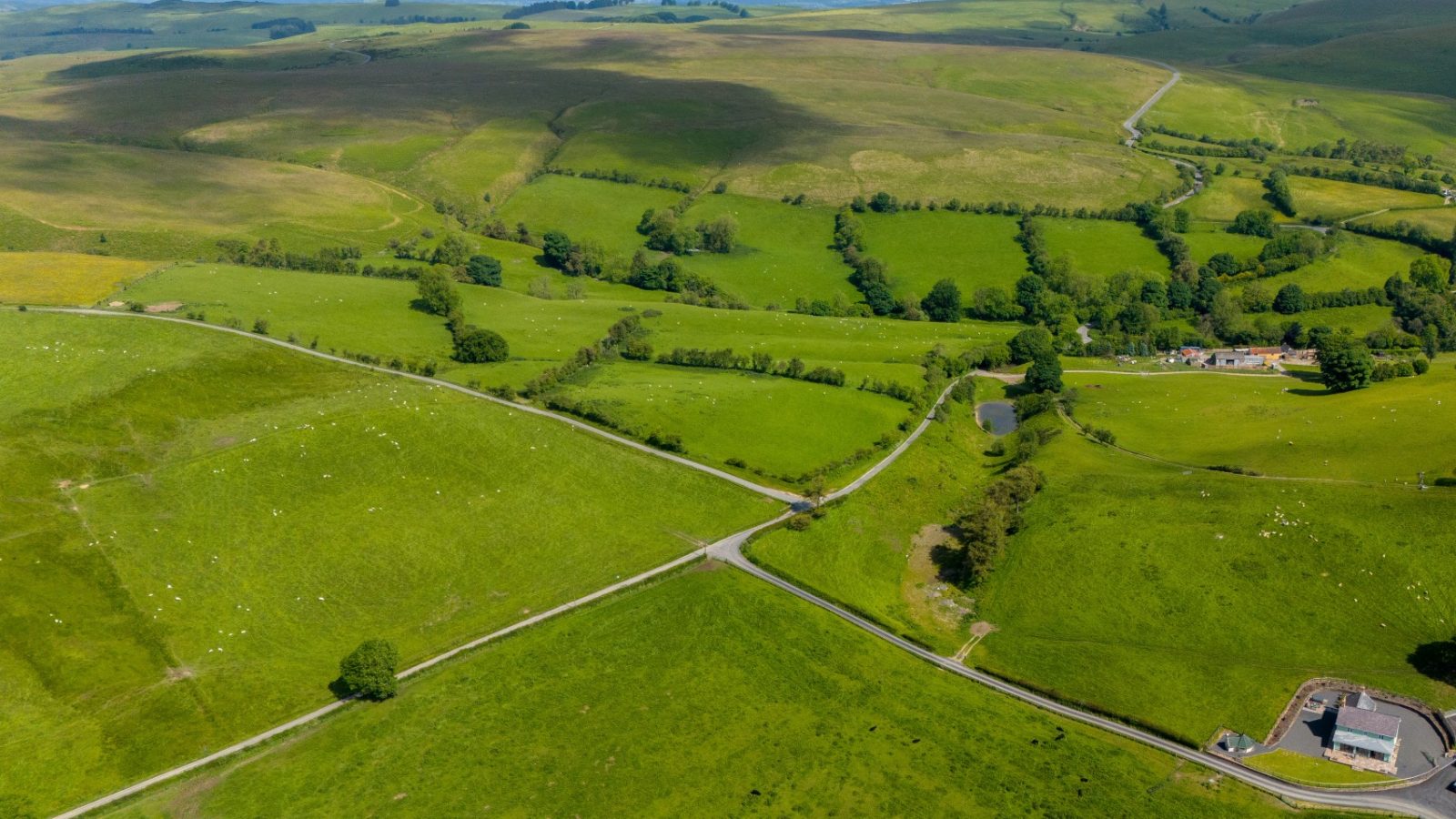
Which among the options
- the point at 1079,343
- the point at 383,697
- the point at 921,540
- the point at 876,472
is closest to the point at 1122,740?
the point at 921,540

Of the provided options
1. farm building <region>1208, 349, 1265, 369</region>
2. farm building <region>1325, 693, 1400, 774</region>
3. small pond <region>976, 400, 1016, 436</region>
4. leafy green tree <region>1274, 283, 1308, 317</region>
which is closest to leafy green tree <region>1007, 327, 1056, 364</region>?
small pond <region>976, 400, 1016, 436</region>

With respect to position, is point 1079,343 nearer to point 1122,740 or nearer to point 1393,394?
point 1393,394

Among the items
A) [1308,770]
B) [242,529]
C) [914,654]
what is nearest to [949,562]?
[914,654]

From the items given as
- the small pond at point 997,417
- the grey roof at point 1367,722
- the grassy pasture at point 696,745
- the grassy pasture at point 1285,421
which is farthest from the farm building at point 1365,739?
the small pond at point 997,417

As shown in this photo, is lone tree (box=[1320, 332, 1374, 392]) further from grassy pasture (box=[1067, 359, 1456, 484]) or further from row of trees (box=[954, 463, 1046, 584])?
row of trees (box=[954, 463, 1046, 584])

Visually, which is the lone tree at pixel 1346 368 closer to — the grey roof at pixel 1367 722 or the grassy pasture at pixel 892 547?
the grassy pasture at pixel 892 547

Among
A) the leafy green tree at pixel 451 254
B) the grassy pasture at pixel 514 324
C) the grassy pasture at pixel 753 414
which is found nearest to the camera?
the grassy pasture at pixel 753 414

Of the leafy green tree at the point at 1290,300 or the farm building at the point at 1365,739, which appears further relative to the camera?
the leafy green tree at the point at 1290,300

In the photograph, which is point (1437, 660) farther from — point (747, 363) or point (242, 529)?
point (242, 529)
